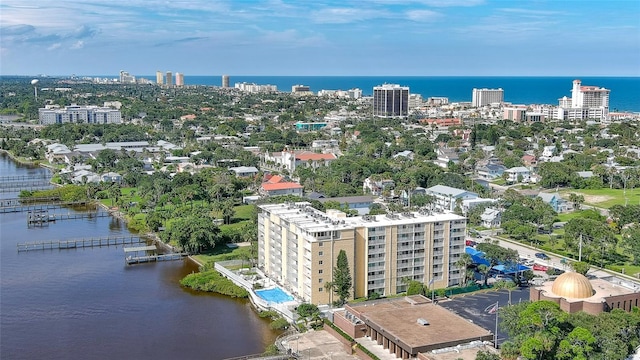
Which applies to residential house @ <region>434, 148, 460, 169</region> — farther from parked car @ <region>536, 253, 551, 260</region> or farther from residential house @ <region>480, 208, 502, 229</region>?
parked car @ <region>536, 253, 551, 260</region>

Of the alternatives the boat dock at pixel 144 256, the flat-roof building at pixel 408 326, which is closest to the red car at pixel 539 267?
the flat-roof building at pixel 408 326

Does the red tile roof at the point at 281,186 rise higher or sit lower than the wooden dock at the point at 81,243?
higher

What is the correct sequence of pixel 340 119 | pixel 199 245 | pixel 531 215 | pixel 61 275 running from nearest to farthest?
pixel 61 275
pixel 199 245
pixel 531 215
pixel 340 119

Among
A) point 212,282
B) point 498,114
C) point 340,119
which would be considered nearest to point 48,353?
point 212,282

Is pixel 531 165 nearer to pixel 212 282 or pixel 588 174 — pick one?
pixel 588 174

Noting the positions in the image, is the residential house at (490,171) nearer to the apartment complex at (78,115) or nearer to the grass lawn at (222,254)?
the grass lawn at (222,254)

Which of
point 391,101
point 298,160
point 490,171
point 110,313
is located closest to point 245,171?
point 298,160
